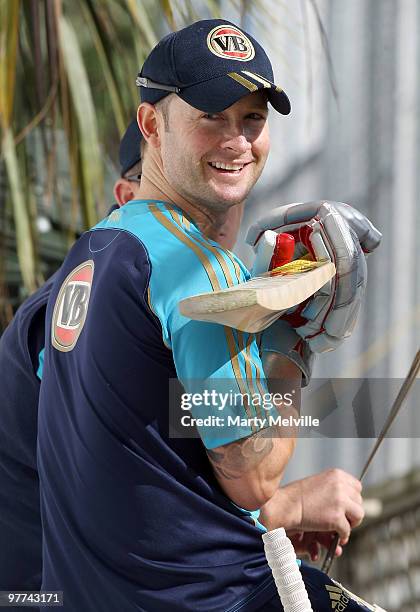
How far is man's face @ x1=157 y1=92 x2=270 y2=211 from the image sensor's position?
4.12 ft

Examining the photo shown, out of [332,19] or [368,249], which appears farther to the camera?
[332,19]

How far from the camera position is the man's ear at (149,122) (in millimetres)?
1311

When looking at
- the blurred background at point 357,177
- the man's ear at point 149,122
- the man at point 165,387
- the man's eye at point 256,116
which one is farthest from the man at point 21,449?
the blurred background at point 357,177

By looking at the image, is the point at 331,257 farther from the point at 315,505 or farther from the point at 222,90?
the point at 315,505

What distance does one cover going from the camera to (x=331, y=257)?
3.97ft

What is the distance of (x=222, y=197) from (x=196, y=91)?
13 centimetres

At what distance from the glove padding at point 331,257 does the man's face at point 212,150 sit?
0.26ft

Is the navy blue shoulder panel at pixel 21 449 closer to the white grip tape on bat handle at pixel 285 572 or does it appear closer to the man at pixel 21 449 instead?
the man at pixel 21 449

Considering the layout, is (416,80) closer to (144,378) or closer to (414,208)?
(414,208)

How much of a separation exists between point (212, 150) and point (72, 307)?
24 centimetres

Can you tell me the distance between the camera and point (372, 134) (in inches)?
145

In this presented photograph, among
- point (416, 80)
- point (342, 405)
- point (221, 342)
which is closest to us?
point (221, 342)

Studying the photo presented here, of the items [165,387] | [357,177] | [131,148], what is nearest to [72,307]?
[165,387]

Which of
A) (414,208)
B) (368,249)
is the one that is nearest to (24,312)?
(368,249)
